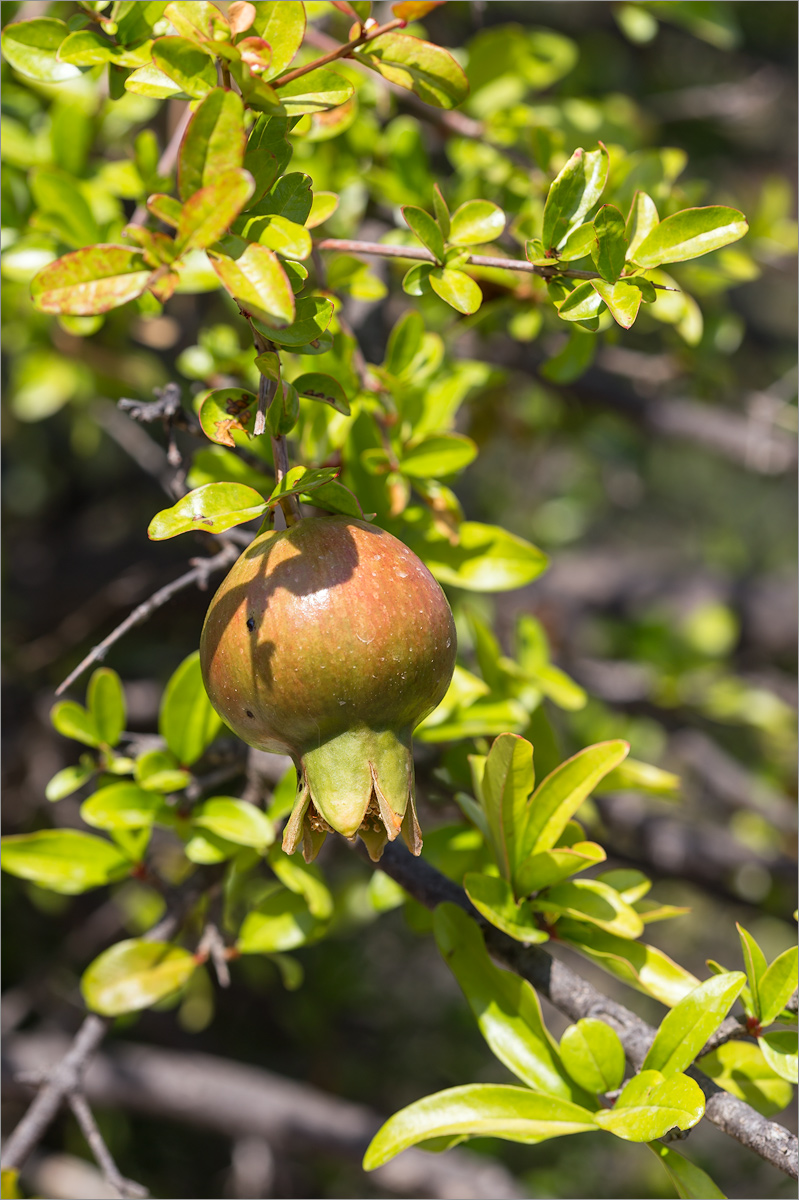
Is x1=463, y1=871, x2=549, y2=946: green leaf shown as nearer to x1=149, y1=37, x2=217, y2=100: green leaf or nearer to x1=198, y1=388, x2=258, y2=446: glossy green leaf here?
x1=198, y1=388, x2=258, y2=446: glossy green leaf

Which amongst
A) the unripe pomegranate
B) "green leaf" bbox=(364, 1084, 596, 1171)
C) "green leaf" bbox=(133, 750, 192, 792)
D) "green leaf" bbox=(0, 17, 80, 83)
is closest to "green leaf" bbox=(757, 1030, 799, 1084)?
"green leaf" bbox=(364, 1084, 596, 1171)

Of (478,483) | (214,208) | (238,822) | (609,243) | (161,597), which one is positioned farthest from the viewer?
(478,483)

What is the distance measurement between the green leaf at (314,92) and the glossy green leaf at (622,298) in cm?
19

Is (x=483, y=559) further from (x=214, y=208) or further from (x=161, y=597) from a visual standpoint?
(x=214, y=208)

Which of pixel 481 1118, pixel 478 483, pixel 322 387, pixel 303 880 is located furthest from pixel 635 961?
pixel 478 483

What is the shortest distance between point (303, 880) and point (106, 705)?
23cm

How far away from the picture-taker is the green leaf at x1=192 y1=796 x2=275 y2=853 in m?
0.75

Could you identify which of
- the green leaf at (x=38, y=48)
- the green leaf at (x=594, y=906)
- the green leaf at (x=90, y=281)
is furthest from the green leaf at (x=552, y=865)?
the green leaf at (x=38, y=48)

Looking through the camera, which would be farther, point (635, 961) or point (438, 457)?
point (438, 457)

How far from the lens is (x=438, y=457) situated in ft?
2.64

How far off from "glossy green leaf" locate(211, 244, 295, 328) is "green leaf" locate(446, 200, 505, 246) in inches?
8.2

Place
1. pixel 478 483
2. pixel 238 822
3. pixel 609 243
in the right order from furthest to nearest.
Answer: pixel 478 483 → pixel 238 822 → pixel 609 243

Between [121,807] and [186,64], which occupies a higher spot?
[186,64]

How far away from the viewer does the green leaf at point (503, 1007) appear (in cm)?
63
